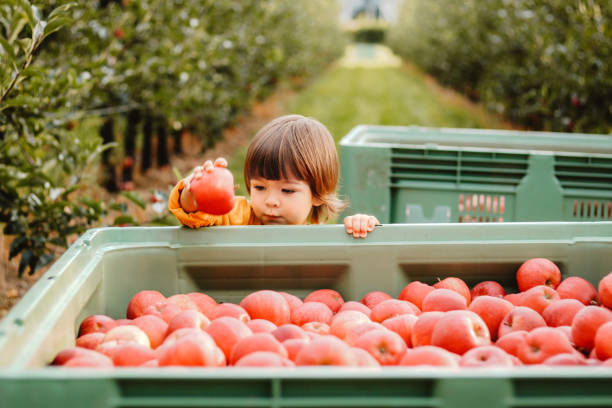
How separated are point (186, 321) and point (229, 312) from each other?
0.16 meters

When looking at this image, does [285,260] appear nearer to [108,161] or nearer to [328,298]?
[328,298]

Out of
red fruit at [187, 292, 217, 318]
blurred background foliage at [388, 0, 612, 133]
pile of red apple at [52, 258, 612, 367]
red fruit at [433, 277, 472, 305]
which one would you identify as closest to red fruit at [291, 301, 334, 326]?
pile of red apple at [52, 258, 612, 367]

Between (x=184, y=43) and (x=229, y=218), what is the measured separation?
3.32 metres

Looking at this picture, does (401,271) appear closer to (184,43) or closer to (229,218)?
(229,218)

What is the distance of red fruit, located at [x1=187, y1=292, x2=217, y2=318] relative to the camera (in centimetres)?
176

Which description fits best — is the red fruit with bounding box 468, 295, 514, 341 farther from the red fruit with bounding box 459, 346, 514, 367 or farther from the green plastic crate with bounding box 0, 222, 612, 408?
the red fruit with bounding box 459, 346, 514, 367

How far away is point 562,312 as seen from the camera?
1.69 meters

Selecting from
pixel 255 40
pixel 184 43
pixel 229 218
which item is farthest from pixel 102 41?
pixel 255 40

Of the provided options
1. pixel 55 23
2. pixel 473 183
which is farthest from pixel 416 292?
pixel 55 23

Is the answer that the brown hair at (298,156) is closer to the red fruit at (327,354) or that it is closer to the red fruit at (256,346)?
the red fruit at (256,346)

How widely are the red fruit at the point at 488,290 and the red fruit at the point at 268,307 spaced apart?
0.58 metres

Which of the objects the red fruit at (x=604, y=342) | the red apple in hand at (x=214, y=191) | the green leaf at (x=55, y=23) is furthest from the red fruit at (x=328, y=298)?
the green leaf at (x=55, y=23)

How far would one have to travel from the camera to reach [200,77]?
610 cm

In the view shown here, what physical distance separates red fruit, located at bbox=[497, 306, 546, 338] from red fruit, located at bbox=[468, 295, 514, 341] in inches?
1.4
